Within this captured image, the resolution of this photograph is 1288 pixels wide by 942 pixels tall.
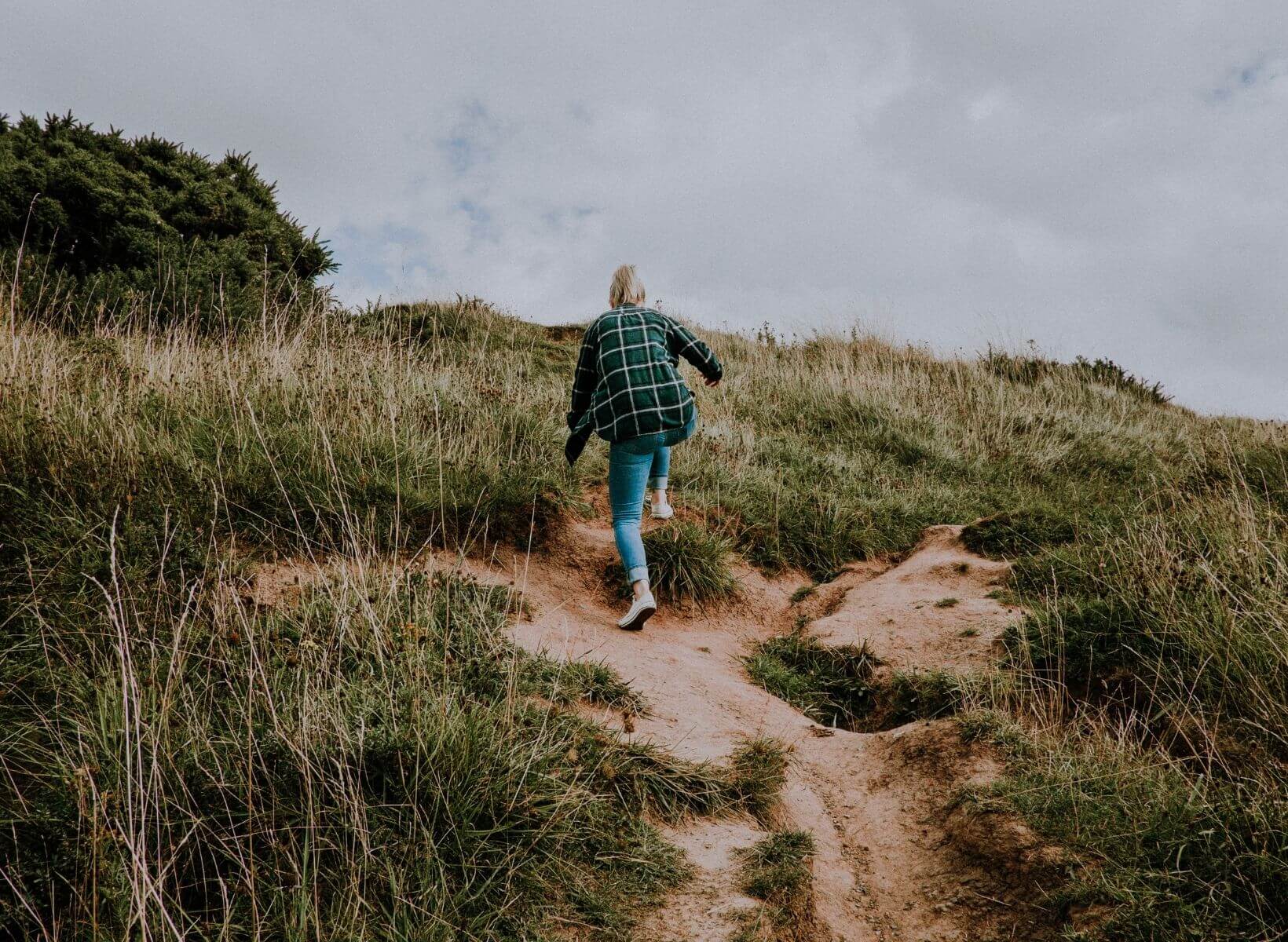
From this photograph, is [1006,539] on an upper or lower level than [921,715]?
upper

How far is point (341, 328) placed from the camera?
852 centimetres

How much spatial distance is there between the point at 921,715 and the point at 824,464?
4371 millimetres

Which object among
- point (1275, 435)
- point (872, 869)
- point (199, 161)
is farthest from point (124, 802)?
point (1275, 435)

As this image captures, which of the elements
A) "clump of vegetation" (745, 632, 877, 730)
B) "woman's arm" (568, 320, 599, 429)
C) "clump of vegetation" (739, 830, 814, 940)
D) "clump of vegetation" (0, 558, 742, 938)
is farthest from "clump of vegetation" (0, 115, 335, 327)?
"clump of vegetation" (739, 830, 814, 940)

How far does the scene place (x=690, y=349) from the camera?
16.2ft

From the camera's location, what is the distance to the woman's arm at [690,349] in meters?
4.88

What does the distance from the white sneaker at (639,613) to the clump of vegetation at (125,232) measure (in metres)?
5.22

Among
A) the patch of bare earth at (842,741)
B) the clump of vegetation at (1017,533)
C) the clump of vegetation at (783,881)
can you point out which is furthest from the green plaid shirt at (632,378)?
the clump of vegetation at (1017,533)

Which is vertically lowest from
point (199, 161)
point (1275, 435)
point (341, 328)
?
point (341, 328)

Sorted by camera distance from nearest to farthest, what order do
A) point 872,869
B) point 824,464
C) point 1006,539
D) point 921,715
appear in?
point 872,869
point 921,715
point 1006,539
point 824,464

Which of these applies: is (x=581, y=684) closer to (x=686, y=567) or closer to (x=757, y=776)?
(x=757, y=776)

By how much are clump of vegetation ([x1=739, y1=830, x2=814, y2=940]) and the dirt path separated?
0.20 feet

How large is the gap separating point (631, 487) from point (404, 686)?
224cm

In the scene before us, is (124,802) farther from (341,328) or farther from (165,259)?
(165,259)
